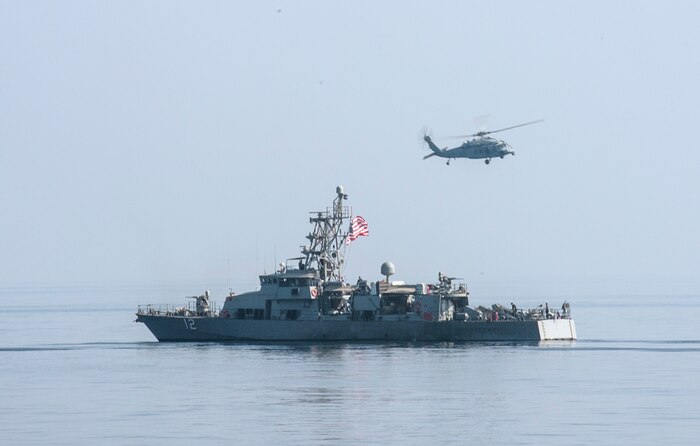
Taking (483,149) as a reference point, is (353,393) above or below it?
below

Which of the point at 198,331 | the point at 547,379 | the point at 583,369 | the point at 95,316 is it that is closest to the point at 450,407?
the point at 547,379

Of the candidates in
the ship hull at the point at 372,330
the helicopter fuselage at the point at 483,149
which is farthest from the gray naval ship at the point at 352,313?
the helicopter fuselage at the point at 483,149

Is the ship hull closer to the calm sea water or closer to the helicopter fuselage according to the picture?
the calm sea water

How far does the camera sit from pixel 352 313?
96.1 m

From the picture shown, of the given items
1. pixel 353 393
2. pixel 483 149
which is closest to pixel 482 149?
pixel 483 149

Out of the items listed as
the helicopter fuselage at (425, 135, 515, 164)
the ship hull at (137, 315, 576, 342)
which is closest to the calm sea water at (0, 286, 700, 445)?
the ship hull at (137, 315, 576, 342)

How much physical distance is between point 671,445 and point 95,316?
443 feet

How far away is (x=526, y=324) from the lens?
Result: 93812 millimetres

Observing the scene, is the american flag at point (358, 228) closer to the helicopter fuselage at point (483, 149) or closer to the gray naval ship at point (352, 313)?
the gray naval ship at point (352, 313)

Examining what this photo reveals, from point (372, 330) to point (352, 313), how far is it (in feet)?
Answer: 6.31

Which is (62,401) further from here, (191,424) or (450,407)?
(450,407)

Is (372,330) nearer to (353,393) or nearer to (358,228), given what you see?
(358,228)

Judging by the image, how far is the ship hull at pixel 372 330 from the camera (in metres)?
94.3

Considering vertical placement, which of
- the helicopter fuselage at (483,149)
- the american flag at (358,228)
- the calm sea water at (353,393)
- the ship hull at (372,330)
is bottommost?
the calm sea water at (353,393)
